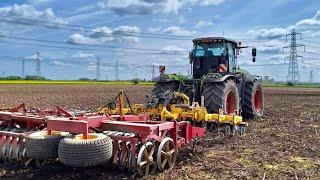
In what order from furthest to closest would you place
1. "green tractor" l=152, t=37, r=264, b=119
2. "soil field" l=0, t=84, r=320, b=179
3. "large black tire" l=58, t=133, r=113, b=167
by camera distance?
"green tractor" l=152, t=37, r=264, b=119
"soil field" l=0, t=84, r=320, b=179
"large black tire" l=58, t=133, r=113, b=167

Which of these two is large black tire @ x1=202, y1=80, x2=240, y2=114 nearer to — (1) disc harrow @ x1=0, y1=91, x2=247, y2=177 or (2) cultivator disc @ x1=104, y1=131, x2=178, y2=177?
(1) disc harrow @ x1=0, y1=91, x2=247, y2=177

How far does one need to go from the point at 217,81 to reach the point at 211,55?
2243mm

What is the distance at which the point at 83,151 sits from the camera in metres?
5.41

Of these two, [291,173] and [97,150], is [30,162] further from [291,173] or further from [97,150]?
[291,173]

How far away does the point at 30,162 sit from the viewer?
6.76 metres

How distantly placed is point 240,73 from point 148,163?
7.98 meters

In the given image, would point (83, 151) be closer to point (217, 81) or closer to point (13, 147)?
point (13, 147)

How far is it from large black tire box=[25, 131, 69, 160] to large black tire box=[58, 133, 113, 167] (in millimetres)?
374

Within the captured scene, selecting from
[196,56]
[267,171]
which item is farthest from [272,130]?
[267,171]

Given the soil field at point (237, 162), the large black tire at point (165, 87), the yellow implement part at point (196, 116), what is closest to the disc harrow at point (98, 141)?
the soil field at point (237, 162)

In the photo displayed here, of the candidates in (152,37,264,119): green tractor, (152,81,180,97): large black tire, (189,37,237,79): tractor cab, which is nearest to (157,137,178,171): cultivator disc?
(152,37,264,119): green tractor

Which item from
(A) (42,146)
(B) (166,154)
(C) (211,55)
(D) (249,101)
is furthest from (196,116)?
(D) (249,101)

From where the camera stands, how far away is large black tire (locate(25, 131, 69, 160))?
5898mm

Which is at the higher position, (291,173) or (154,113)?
(154,113)
